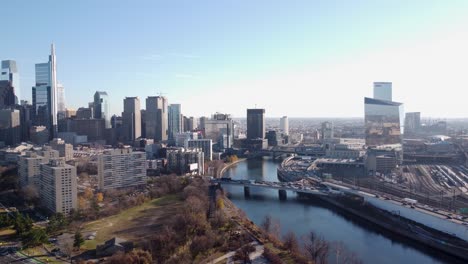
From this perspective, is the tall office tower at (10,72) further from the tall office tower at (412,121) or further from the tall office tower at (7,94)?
the tall office tower at (412,121)

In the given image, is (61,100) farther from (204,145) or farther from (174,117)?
(204,145)

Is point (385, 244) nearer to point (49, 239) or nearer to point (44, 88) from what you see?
point (49, 239)

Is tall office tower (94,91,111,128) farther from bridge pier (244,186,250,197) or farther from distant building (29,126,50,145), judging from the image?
bridge pier (244,186,250,197)

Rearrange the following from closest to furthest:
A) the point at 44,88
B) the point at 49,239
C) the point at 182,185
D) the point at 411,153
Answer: the point at 49,239
the point at 182,185
the point at 411,153
the point at 44,88

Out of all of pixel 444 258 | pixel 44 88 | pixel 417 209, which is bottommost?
pixel 444 258

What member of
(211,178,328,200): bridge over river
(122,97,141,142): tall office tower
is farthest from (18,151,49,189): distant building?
(122,97,141,142): tall office tower

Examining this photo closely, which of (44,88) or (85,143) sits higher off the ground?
(44,88)

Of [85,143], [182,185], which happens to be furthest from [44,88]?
[182,185]

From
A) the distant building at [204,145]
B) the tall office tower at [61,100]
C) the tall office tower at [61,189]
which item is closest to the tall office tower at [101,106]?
the tall office tower at [61,100]

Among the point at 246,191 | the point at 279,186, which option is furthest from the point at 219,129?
the point at 279,186
